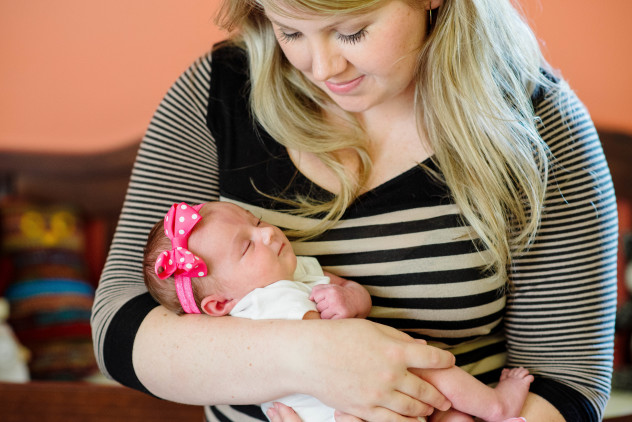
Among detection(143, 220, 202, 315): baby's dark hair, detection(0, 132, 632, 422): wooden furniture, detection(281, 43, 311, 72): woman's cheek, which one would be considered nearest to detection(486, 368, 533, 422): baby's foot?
detection(143, 220, 202, 315): baby's dark hair

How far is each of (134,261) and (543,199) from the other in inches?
30.5

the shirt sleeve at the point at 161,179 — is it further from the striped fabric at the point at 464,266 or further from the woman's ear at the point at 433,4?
the woman's ear at the point at 433,4

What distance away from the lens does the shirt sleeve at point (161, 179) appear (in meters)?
1.30

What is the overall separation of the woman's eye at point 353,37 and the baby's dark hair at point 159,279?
464 mm

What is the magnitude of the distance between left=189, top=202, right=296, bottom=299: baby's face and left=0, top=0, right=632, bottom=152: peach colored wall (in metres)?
1.92

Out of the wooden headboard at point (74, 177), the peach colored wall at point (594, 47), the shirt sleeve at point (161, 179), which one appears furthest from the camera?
the peach colored wall at point (594, 47)

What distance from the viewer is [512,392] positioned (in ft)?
3.91

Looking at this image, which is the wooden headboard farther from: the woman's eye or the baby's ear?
the woman's eye

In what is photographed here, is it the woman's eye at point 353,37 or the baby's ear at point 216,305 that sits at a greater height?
the woman's eye at point 353,37

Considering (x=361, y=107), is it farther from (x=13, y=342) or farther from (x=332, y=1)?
(x=13, y=342)

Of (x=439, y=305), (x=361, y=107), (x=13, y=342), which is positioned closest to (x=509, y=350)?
(x=439, y=305)

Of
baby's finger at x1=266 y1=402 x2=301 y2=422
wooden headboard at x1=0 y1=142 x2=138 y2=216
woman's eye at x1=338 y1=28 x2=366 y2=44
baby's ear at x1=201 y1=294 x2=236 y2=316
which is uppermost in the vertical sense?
woman's eye at x1=338 y1=28 x2=366 y2=44

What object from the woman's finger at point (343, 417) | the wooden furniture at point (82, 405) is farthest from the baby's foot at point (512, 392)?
the wooden furniture at point (82, 405)

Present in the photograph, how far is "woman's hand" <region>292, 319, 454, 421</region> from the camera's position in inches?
40.9
